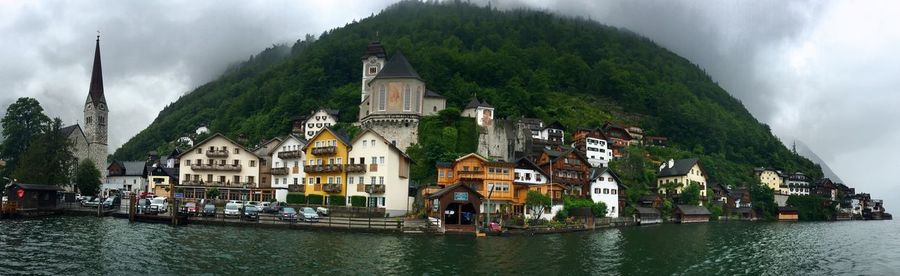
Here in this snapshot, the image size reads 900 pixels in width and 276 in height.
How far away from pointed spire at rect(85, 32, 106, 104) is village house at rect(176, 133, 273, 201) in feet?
160

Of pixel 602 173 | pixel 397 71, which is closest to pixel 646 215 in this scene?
pixel 602 173

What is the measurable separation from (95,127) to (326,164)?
215 feet

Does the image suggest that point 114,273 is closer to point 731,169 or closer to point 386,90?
point 386,90

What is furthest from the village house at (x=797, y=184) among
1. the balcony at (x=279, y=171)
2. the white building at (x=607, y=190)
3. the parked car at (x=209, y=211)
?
the parked car at (x=209, y=211)

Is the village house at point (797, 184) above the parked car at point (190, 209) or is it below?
above

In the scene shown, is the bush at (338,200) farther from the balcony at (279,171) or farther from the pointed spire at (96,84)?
the pointed spire at (96,84)

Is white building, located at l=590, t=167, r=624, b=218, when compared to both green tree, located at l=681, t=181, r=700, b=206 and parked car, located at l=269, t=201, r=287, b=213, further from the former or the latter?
parked car, located at l=269, t=201, r=287, b=213

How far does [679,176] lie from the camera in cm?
11300

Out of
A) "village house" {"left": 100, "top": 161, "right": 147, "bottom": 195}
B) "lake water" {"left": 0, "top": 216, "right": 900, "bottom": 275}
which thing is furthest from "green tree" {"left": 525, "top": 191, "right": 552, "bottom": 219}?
"village house" {"left": 100, "top": 161, "right": 147, "bottom": 195}

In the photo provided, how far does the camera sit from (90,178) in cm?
9988

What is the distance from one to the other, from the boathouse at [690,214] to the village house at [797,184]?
55000mm

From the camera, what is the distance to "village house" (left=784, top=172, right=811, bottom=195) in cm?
15025

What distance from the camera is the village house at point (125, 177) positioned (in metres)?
113

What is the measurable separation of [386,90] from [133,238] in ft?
191
